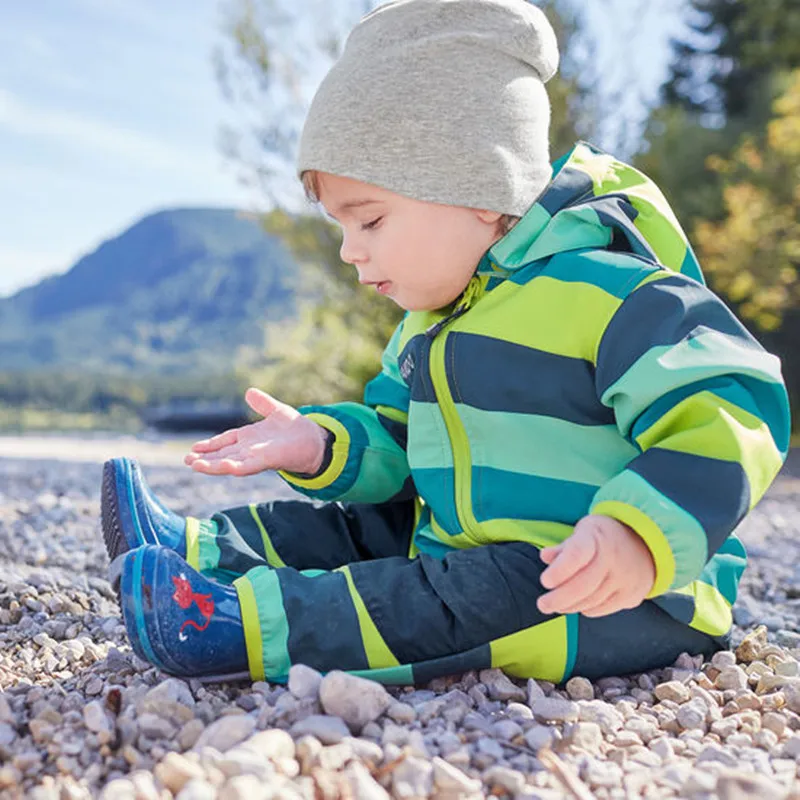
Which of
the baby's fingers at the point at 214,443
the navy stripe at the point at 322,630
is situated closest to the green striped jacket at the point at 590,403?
the baby's fingers at the point at 214,443

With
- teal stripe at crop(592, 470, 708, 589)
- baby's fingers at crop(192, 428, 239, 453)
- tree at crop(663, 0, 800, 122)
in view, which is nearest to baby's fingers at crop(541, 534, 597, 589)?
teal stripe at crop(592, 470, 708, 589)

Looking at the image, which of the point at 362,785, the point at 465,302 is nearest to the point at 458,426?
the point at 465,302

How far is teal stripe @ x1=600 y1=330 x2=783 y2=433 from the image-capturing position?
1.39m

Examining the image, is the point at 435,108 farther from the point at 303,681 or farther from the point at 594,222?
the point at 303,681

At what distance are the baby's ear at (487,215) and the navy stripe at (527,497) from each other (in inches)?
18.2

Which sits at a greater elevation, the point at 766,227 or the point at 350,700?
the point at 350,700

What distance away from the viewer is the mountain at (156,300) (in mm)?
117125

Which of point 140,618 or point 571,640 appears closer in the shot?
point 140,618

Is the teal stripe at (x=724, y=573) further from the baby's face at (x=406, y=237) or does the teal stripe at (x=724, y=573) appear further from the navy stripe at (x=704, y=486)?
the baby's face at (x=406, y=237)

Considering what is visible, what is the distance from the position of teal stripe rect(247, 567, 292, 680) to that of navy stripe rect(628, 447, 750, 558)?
2.04 ft

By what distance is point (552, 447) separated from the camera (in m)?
1.66

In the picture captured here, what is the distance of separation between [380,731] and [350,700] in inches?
2.5

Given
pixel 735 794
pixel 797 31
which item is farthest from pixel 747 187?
pixel 735 794

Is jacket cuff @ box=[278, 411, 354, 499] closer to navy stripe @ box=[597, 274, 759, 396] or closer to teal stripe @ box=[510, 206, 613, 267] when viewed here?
teal stripe @ box=[510, 206, 613, 267]
